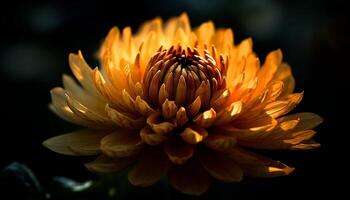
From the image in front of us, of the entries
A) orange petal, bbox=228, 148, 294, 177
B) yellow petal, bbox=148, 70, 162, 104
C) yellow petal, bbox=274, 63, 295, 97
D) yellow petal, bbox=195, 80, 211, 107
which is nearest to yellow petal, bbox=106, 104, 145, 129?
yellow petal, bbox=148, 70, 162, 104

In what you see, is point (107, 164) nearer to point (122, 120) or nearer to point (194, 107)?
point (122, 120)

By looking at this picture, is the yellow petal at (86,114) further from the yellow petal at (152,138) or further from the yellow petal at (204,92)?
the yellow petal at (204,92)

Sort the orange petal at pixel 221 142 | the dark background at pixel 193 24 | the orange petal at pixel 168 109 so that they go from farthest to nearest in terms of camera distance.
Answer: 1. the dark background at pixel 193 24
2. the orange petal at pixel 168 109
3. the orange petal at pixel 221 142

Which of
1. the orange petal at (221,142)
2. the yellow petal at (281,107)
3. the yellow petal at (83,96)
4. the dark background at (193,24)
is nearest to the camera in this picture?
the orange petal at (221,142)

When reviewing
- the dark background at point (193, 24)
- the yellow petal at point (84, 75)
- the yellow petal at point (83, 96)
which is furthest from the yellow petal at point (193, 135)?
the dark background at point (193, 24)

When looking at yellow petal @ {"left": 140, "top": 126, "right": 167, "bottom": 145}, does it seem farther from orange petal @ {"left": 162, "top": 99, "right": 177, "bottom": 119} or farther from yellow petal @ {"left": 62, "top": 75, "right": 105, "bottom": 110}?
yellow petal @ {"left": 62, "top": 75, "right": 105, "bottom": 110}

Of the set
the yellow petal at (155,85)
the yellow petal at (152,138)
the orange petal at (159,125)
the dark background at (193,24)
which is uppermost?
the yellow petal at (155,85)

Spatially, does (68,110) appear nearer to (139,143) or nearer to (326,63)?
(139,143)

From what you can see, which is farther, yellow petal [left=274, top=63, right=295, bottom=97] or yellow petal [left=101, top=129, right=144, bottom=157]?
yellow petal [left=274, top=63, right=295, bottom=97]
